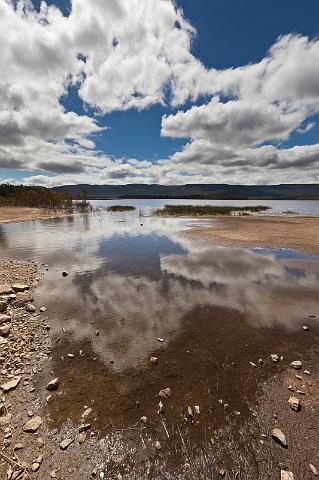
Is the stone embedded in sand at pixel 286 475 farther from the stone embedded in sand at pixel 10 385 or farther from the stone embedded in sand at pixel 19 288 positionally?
the stone embedded in sand at pixel 19 288

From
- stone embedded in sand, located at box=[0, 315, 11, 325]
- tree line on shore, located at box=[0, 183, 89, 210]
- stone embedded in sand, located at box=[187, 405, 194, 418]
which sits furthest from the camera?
tree line on shore, located at box=[0, 183, 89, 210]

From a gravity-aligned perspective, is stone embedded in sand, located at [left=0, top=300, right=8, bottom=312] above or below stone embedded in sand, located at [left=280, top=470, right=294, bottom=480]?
above

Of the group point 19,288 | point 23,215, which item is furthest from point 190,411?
point 23,215

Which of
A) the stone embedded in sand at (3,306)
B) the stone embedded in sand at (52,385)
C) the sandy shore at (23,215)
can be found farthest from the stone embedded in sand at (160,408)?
the sandy shore at (23,215)

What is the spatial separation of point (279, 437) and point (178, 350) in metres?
4.72

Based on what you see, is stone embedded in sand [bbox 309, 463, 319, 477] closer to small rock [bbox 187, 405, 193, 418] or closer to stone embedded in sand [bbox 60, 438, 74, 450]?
small rock [bbox 187, 405, 193, 418]

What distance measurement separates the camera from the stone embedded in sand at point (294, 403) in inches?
304

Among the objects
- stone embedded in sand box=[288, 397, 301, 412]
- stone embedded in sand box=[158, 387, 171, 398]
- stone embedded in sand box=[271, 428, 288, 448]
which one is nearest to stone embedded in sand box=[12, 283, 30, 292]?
stone embedded in sand box=[158, 387, 171, 398]

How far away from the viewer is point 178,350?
10688 mm

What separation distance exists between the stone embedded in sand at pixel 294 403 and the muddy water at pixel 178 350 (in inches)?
19.6

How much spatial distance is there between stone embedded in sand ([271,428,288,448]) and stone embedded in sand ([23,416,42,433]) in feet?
21.7

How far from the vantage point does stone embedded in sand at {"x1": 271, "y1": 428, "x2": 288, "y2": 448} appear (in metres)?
6.59

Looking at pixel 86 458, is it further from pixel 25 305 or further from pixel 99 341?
pixel 25 305

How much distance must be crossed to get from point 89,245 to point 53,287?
16.3 metres
